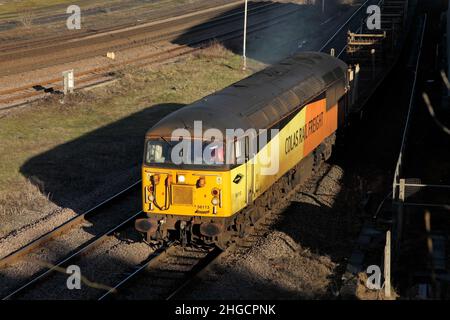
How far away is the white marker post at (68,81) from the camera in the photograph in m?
31.9

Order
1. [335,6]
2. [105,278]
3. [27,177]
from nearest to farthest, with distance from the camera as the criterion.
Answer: [105,278] < [27,177] < [335,6]

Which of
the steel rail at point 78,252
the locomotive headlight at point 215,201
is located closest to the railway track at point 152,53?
the steel rail at point 78,252

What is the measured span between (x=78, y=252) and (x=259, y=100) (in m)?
5.81

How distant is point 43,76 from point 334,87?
17.1m

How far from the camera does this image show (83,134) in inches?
1109

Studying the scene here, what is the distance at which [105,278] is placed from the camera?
628 inches

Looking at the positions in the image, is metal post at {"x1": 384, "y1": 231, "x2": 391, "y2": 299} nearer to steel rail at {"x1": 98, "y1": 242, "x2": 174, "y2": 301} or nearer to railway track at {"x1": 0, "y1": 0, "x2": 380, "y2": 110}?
steel rail at {"x1": 98, "y1": 242, "x2": 174, "y2": 301}

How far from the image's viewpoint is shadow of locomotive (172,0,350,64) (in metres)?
48.3

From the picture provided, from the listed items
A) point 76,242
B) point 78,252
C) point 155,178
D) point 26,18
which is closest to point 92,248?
point 78,252

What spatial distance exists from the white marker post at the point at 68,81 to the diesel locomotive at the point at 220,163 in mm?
13675

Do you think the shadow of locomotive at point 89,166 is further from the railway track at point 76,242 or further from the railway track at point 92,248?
the railway track at point 92,248

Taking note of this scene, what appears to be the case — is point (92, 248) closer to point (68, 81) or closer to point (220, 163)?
point (220, 163)

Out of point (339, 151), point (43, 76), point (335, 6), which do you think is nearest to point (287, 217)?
point (339, 151)
